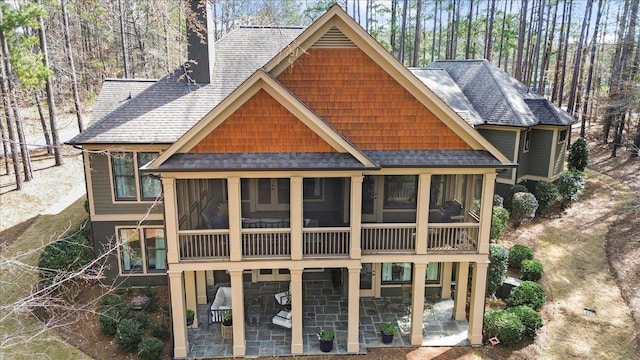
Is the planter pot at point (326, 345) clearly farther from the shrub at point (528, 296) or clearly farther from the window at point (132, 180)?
the window at point (132, 180)

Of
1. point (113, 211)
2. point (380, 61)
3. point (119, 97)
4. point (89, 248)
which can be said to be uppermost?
point (380, 61)

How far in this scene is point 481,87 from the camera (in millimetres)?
22250

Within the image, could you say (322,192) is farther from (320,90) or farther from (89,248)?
(89,248)

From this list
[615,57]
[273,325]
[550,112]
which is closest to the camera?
[273,325]

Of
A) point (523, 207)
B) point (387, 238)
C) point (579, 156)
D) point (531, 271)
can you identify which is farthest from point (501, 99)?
point (387, 238)

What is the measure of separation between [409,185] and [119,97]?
11.4 metres

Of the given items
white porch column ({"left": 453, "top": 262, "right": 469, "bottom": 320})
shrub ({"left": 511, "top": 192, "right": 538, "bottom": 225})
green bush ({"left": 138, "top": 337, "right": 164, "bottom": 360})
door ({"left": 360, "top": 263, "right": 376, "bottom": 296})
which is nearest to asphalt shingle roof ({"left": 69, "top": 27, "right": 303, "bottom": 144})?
green bush ({"left": 138, "top": 337, "right": 164, "bottom": 360})

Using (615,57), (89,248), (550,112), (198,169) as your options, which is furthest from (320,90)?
(615,57)

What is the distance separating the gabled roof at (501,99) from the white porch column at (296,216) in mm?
11393

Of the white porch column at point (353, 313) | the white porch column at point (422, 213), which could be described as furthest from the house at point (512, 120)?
the white porch column at point (353, 313)

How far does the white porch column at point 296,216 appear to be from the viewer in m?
11.8

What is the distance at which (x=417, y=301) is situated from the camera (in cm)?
1294

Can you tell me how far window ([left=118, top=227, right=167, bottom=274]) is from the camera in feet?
51.4

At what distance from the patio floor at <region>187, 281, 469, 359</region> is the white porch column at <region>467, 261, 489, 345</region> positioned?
44 cm
